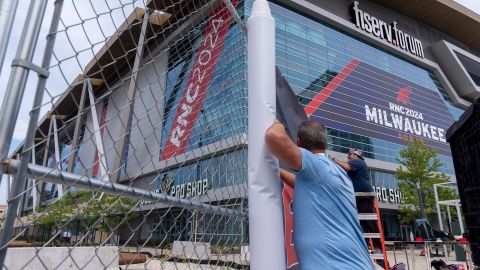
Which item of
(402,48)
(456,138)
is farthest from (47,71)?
(402,48)

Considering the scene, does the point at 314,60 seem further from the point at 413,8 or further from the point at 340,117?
the point at 413,8

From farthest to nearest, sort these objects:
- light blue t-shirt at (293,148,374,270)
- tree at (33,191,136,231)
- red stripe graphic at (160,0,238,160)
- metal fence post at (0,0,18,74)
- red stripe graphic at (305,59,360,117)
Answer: red stripe graphic at (305,59,360,117)
red stripe graphic at (160,0,238,160)
tree at (33,191,136,231)
light blue t-shirt at (293,148,374,270)
metal fence post at (0,0,18,74)

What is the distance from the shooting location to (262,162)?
1370mm

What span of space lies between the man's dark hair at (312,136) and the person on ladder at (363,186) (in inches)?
77.4

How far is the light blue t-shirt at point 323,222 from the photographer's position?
1.40m

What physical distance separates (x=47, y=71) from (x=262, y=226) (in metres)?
0.92

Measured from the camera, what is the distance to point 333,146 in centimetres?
2611

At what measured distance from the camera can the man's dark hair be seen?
5.43ft

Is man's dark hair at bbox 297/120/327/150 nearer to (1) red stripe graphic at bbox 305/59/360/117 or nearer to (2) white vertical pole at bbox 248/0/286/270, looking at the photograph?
(2) white vertical pole at bbox 248/0/286/270

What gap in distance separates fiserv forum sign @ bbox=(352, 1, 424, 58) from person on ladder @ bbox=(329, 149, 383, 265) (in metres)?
31.6

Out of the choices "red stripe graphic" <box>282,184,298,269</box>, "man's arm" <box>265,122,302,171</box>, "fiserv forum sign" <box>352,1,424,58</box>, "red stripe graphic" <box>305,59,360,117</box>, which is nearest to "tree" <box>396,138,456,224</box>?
"red stripe graphic" <box>305,59,360,117</box>

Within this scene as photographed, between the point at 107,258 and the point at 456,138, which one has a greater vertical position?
the point at 456,138

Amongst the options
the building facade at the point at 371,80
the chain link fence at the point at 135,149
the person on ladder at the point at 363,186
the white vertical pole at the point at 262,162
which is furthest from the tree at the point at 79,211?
the building facade at the point at 371,80

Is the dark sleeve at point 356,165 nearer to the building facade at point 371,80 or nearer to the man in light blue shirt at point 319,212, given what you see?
the man in light blue shirt at point 319,212
